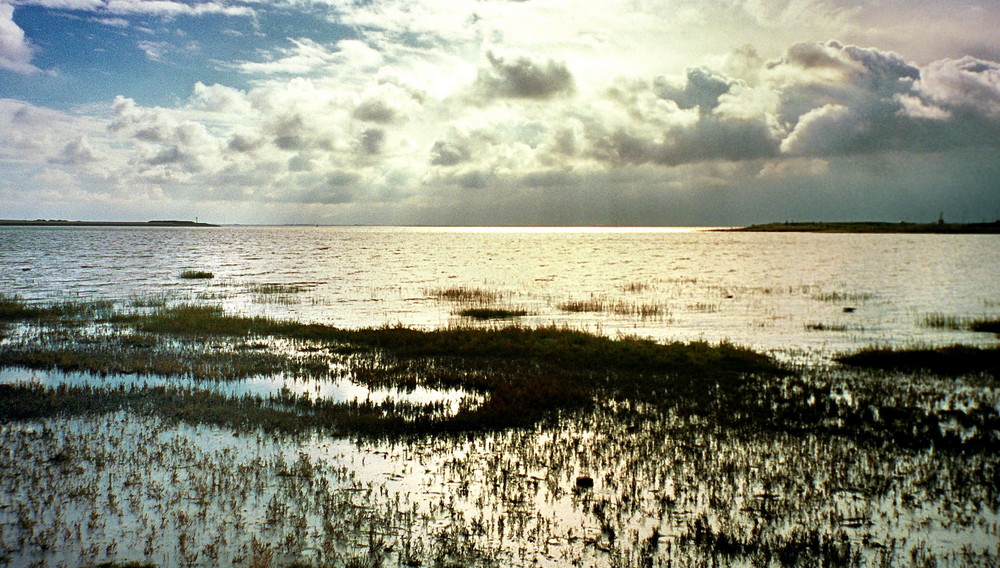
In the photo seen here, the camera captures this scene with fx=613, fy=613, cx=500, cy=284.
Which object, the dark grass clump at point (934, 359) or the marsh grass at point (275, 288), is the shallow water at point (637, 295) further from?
the dark grass clump at point (934, 359)

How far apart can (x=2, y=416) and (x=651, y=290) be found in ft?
146

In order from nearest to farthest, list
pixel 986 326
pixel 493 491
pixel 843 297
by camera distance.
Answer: pixel 493 491
pixel 986 326
pixel 843 297

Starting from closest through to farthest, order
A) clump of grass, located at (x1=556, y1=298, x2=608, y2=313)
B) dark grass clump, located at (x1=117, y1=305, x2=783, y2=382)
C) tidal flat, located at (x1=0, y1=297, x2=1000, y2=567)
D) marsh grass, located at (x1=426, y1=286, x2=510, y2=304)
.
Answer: tidal flat, located at (x1=0, y1=297, x2=1000, y2=567), dark grass clump, located at (x1=117, y1=305, x2=783, y2=382), clump of grass, located at (x1=556, y1=298, x2=608, y2=313), marsh grass, located at (x1=426, y1=286, x2=510, y2=304)

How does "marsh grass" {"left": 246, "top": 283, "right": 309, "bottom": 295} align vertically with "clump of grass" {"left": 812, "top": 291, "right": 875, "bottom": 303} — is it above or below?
above

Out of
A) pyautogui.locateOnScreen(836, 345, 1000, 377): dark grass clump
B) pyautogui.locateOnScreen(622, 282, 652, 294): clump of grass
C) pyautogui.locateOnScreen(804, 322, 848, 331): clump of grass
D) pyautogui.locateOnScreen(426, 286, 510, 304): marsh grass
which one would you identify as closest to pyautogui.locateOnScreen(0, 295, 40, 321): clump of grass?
pyautogui.locateOnScreen(426, 286, 510, 304): marsh grass

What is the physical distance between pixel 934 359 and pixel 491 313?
21.9 meters

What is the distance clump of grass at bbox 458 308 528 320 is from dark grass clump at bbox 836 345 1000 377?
18.0 meters

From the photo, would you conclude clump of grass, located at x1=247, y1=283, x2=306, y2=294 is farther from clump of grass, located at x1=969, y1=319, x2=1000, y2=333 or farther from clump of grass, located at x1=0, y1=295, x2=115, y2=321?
clump of grass, located at x1=969, y1=319, x2=1000, y2=333

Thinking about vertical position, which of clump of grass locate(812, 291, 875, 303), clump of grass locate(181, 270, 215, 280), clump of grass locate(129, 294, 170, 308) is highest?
clump of grass locate(181, 270, 215, 280)

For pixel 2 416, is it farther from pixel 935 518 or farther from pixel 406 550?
pixel 935 518

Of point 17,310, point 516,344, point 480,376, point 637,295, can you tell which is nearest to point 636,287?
point 637,295

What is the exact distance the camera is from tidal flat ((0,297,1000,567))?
29.0ft

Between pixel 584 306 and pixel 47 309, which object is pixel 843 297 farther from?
pixel 47 309

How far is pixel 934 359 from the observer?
72.9ft
